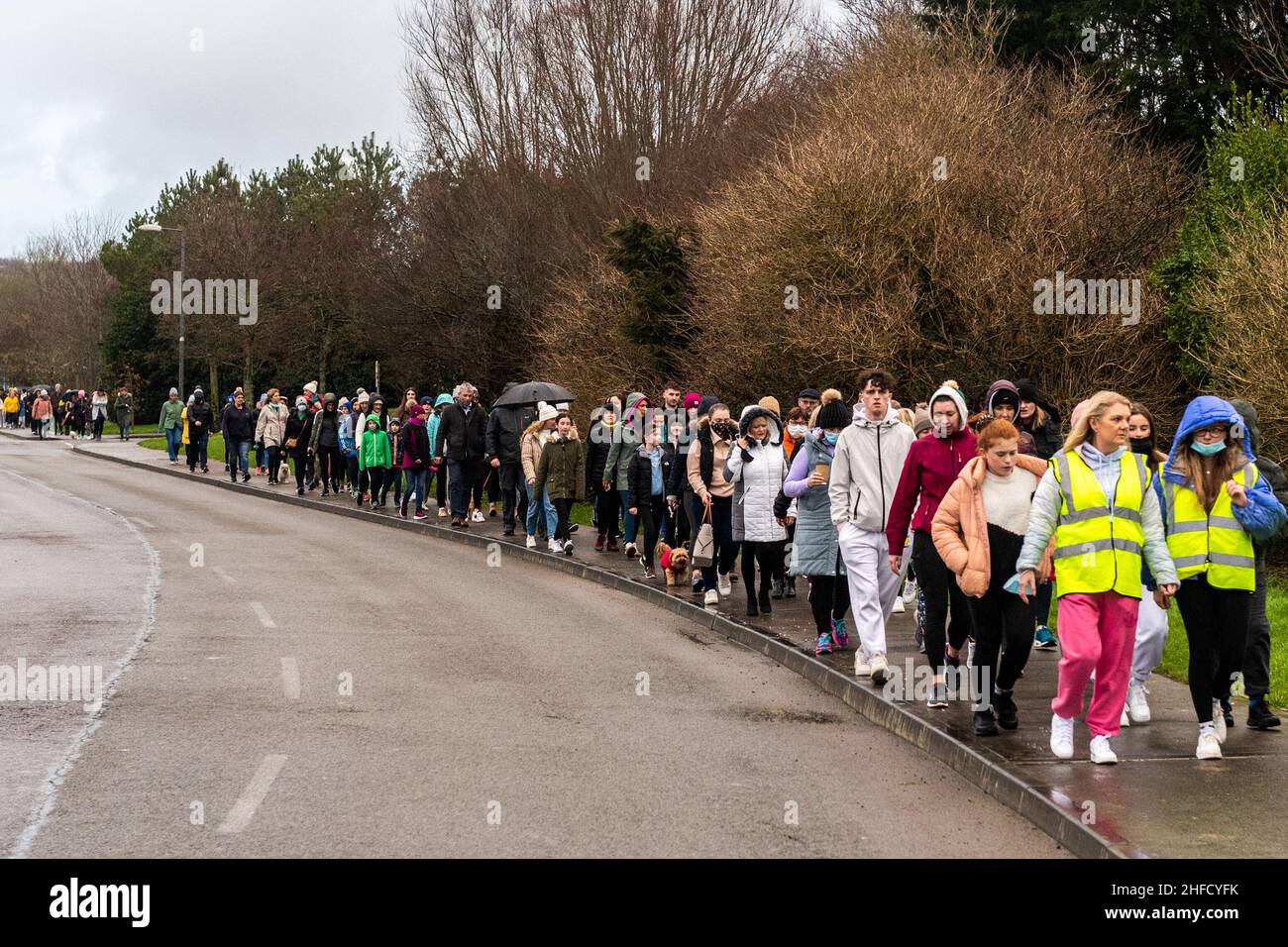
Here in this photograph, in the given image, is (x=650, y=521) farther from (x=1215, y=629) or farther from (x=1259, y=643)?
(x=1215, y=629)

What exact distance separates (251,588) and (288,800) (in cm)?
877

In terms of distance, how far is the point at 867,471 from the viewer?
10484mm

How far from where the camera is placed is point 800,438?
13.7 m

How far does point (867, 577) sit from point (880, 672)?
65 centimetres

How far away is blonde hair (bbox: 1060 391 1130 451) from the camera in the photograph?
805 centimetres

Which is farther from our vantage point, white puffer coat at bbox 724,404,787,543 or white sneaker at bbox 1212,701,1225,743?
white puffer coat at bbox 724,404,787,543

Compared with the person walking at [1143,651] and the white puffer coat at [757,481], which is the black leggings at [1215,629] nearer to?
the person walking at [1143,651]

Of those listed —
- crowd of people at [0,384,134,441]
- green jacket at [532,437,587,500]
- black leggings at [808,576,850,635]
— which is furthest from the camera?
crowd of people at [0,384,134,441]

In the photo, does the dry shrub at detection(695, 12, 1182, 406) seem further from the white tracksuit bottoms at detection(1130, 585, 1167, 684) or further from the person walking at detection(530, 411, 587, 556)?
the white tracksuit bottoms at detection(1130, 585, 1167, 684)

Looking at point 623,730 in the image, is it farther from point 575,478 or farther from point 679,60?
point 679,60

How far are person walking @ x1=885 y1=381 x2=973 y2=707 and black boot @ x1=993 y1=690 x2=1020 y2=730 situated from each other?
27.0 inches

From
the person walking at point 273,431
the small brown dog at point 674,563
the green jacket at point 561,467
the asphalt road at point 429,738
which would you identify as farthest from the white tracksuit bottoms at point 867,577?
the person walking at point 273,431

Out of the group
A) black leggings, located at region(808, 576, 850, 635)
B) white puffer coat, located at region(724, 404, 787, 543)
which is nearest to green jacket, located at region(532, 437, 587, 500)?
white puffer coat, located at region(724, 404, 787, 543)

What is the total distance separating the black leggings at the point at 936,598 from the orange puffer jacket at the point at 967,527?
Result: 0.56 m
